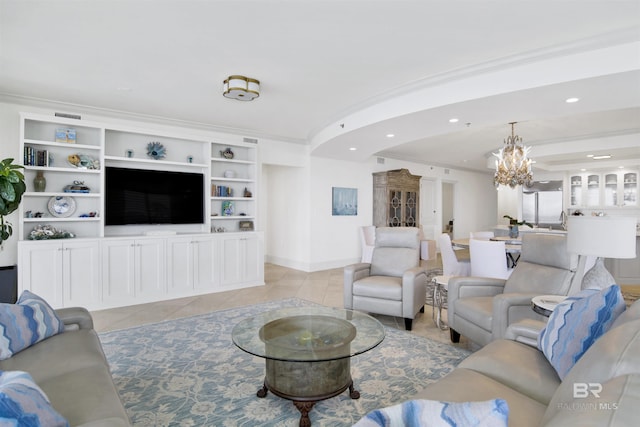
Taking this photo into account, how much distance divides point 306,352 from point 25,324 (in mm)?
1621

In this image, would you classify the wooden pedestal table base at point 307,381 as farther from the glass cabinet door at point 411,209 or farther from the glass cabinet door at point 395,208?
the glass cabinet door at point 411,209

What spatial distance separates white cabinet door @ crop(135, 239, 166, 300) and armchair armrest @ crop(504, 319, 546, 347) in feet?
14.5

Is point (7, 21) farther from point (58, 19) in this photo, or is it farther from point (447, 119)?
point (447, 119)

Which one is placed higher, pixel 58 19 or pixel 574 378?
pixel 58 19

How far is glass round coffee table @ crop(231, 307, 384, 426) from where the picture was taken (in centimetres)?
206

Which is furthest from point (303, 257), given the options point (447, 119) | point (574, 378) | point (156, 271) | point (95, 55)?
point (574, 378)

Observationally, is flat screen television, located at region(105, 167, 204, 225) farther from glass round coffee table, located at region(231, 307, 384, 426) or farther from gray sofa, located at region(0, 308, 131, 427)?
glass round coffee table, located at region(231, 307, 384, 426)

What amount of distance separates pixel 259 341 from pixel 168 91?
10.8 feet

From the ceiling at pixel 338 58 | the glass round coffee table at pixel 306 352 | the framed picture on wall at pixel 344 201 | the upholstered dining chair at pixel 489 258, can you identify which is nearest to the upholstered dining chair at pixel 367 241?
the framed picture on wall at pixel 344 201

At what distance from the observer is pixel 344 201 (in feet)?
25.2

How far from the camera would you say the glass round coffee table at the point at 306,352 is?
2.06m

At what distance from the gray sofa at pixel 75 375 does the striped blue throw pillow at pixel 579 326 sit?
1843 mm

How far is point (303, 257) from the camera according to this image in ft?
23.8

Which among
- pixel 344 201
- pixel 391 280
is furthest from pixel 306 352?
pixel 344 201
